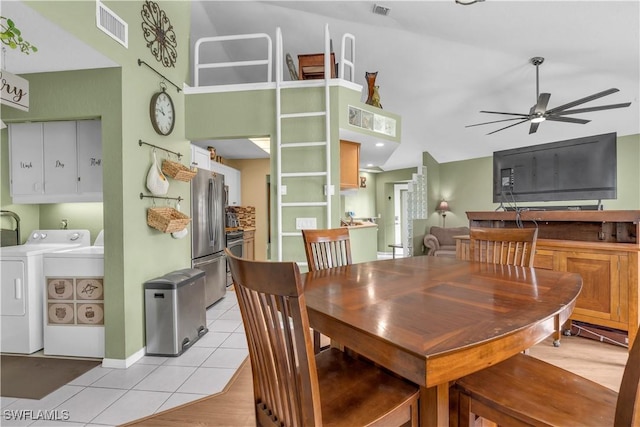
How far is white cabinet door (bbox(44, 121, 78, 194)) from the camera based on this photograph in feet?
8.78

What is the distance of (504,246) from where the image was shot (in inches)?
78.3

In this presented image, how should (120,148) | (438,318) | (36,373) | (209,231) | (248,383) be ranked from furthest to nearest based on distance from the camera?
(209,231)
(120,148)
(36,373)
(248,383)
(438,318)

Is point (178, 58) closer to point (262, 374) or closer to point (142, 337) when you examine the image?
point (142, 337)

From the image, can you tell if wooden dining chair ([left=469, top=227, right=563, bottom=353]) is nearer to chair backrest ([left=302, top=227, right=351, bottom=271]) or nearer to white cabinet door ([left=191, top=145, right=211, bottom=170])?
chair backrest ([left=302, top=227, right=351, bottom=271])

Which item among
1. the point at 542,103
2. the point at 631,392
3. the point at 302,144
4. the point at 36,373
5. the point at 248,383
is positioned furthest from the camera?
the point at 542,103

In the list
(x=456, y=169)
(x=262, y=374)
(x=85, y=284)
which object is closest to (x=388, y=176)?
(x=456, y=169)

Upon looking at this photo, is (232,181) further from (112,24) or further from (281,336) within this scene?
(281,336)

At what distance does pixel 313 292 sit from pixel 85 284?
222 cm

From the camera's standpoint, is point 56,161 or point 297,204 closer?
point 56,161

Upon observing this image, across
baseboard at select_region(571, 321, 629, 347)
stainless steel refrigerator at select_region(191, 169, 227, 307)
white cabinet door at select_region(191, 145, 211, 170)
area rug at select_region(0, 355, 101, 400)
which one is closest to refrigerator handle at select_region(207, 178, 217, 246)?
stainless steel refrigerator at select_region(191, 169, 227, 307)

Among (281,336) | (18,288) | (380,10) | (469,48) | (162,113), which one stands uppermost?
(380,10)

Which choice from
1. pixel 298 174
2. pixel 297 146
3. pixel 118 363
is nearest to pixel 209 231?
pixel 298 174

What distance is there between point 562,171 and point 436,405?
2.93 meters

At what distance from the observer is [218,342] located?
2.77 metres
